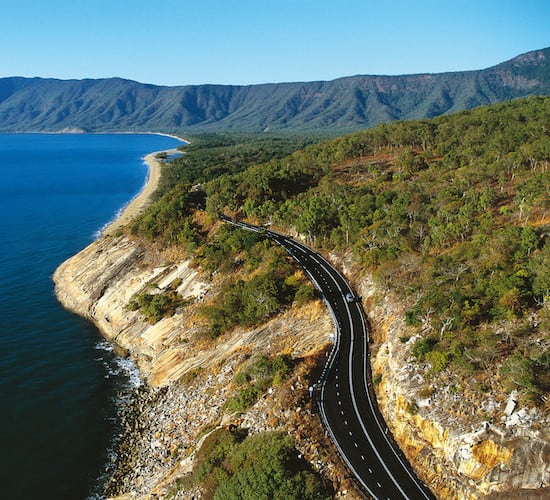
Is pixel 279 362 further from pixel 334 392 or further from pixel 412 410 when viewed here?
pixel 412 410

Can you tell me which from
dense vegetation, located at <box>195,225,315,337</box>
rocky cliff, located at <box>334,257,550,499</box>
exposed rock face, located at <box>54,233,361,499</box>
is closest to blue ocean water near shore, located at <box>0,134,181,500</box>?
exposed rock face, located at <box>54,233,361,499</box>

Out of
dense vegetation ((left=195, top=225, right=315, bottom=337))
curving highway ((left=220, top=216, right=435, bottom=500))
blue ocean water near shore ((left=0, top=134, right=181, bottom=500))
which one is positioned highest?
dense vegetation ((left=195, top=225, right=315, bottom=337))

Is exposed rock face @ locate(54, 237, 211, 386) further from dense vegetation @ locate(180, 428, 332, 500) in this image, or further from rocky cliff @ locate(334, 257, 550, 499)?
rocky cliff @ locate(334, 257, 550, 499)

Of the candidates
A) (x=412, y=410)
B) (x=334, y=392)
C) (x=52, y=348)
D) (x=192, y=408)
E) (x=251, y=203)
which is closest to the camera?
(x=412, y=410)

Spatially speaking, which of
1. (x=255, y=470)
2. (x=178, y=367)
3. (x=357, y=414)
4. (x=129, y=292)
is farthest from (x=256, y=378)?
(x=129, y=292)

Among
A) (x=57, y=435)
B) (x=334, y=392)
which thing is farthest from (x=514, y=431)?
(x=57, y=435)
